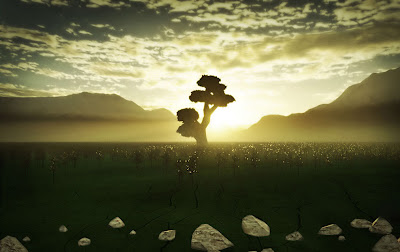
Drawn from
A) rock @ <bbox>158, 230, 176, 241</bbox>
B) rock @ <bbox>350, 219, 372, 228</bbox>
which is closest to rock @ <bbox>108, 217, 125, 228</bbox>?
rock @ <bbox>158, 230, 176, 241</bbox>

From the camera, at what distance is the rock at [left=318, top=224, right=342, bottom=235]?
904cm

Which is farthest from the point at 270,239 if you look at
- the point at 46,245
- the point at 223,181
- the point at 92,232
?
the point at 223,181

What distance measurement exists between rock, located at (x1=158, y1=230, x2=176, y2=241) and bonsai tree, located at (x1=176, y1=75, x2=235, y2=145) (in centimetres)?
3829

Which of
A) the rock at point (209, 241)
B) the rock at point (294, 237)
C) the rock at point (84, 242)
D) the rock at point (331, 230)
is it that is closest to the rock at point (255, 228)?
the rock at point (294, 237)

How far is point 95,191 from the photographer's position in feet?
51.2

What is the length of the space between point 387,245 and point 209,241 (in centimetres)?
520

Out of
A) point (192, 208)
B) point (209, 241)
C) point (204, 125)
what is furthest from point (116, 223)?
point (204, 125)

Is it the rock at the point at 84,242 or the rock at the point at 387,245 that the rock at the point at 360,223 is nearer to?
the rock at the point at 387,245

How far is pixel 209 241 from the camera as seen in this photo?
26.9ft

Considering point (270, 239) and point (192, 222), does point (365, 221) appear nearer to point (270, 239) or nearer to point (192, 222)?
point (270, 239)

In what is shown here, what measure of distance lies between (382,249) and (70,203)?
1324 centimetres

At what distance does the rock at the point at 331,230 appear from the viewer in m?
9.04

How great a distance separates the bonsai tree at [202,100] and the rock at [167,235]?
1508 inches

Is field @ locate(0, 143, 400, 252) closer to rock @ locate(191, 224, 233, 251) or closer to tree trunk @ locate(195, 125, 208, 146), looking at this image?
rock @ locate(191, 224, 233, 251)
